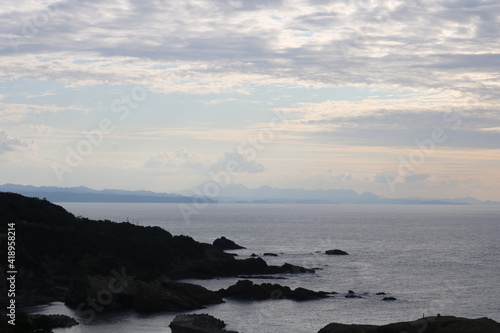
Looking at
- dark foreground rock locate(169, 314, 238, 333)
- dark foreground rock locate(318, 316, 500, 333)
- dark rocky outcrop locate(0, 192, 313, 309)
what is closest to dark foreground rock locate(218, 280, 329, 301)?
dark rocky outcrop locate(0, 192, 313, 309)

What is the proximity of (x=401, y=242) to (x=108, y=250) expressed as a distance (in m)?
92.4

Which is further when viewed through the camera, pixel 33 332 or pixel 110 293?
pixel 110 293

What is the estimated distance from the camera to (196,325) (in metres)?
51.5

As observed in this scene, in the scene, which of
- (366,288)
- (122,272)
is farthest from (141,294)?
(366,288)

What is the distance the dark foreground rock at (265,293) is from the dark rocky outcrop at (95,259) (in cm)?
623

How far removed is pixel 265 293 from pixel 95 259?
2179 centimetres

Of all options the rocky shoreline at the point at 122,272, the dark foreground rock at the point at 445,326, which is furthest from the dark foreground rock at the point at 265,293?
the dark foreground rock at the point at 445,326

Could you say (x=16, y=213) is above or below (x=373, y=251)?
above

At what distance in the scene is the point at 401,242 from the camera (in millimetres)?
163125

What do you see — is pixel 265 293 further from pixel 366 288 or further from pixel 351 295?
pixel 366 288

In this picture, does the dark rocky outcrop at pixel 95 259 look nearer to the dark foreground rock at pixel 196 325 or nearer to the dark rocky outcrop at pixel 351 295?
the dark foreground rock at pixel 196 325

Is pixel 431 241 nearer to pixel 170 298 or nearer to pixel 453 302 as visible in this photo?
pixel 453 302

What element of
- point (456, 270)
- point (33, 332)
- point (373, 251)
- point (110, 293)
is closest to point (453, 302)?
point (456, 270)

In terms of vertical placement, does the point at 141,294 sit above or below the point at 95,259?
below
